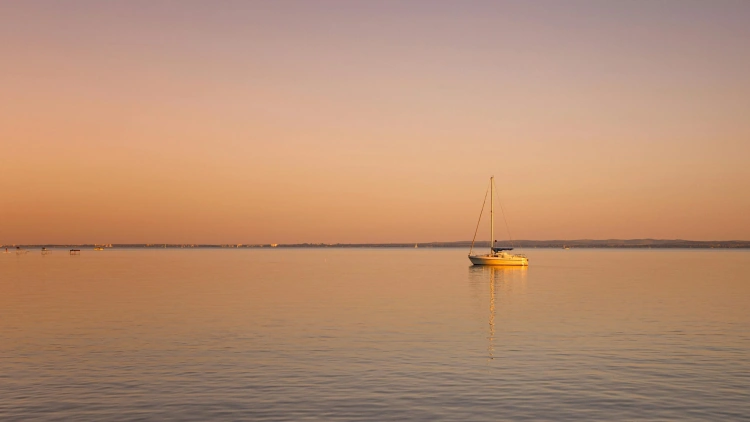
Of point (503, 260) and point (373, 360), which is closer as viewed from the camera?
point (373, 360)

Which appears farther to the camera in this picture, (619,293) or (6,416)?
(619,293)

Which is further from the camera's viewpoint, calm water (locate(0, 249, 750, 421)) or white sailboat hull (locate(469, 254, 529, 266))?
white sailboat hull (locate(469, 254, 529, 266))

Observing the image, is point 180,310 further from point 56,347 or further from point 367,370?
point 367,370

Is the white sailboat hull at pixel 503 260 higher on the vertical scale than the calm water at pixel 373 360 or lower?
higher

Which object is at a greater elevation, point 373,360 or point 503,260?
point 503,260

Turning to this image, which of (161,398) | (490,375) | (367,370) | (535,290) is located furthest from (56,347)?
(535,290)

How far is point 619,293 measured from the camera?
259ft

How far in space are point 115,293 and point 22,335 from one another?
3493cm

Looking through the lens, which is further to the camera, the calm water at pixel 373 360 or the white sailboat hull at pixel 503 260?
the white sailboat hull at pixel 503 260

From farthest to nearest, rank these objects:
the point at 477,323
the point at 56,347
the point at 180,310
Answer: the point at 180,310
the point at 477,323
the point at 56,347

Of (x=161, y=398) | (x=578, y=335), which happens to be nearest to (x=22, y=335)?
(x=161, y=398)

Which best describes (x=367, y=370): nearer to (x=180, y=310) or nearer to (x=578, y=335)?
(x=578, y=335)

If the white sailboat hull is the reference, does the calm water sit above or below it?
below

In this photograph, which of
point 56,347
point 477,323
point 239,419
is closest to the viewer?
point 239,419
